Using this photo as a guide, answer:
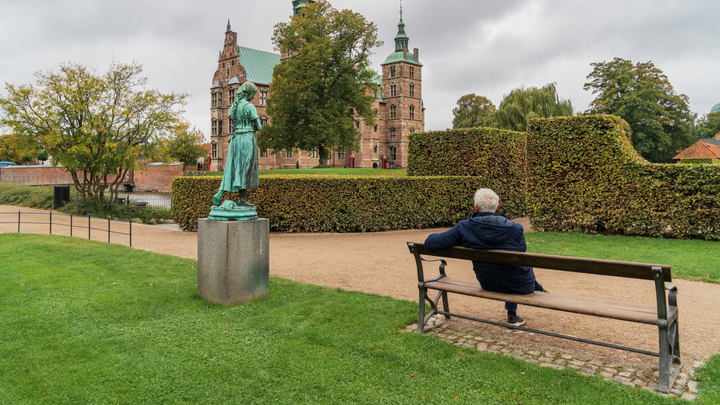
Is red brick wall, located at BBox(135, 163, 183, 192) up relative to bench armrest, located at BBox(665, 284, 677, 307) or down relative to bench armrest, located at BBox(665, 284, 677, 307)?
up

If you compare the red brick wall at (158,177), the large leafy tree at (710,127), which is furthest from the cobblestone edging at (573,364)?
the large leafy tree at (710,127)

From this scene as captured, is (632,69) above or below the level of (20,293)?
above

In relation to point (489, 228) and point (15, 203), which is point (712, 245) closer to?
point (489, 228)

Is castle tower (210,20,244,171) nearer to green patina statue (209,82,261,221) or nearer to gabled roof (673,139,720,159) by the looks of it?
green patina statue (209,82,261,221)

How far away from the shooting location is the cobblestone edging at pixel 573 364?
3.43m

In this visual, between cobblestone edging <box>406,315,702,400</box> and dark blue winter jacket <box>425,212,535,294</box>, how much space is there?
542 millimetres

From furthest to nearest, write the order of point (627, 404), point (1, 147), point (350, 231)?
point (1, 147) → point (350, 231) → point (627, 404)

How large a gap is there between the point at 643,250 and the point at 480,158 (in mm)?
6691

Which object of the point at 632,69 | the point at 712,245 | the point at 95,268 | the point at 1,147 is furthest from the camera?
the point at 1,147

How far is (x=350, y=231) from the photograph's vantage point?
13750 mm

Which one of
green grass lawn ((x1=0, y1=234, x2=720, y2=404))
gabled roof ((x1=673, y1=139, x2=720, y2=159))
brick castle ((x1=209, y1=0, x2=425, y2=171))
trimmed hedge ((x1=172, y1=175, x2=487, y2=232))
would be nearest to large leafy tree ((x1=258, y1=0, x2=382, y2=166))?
brick castle ((x1=209, y1=0, x2=425, y2=171))

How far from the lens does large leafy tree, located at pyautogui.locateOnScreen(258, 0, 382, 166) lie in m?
31.7

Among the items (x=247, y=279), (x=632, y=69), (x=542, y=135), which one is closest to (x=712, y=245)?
(x=542, y=135)

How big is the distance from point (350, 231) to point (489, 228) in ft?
31.3
